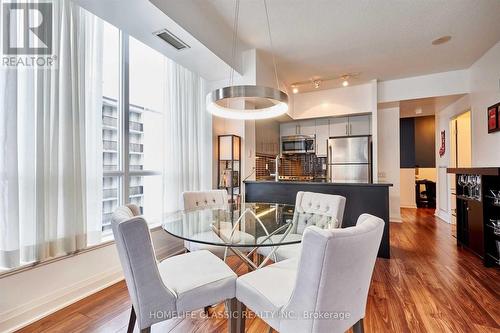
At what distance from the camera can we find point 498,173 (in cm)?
233

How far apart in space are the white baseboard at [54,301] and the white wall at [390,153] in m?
5.18

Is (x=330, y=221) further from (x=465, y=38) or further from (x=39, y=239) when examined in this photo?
(x=465, y=38)

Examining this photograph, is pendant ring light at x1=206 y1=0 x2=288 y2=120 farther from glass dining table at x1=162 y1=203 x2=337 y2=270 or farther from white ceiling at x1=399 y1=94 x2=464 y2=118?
white ceiling at x1=399 y1=94 x2=464 y2=118

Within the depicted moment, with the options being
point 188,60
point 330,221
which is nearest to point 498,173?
point 330,221

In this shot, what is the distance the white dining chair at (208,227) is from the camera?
1552 millimetres

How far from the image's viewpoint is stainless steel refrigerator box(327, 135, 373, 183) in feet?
15.1

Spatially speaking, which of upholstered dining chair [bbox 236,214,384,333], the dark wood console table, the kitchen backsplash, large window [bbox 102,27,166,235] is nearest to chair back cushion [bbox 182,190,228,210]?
large window [bbox 102,27,166,235]

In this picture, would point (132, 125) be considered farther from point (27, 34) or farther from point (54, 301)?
point (54, 301)

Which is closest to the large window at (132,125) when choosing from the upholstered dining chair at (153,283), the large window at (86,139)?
the large window at (86,139)

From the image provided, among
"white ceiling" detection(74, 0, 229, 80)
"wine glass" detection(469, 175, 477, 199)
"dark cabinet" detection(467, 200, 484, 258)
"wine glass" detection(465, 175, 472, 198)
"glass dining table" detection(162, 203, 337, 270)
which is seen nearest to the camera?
"glass dining table" detection(162, 203, 337, 270)

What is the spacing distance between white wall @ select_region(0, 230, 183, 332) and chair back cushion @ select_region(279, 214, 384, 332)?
1902 mm

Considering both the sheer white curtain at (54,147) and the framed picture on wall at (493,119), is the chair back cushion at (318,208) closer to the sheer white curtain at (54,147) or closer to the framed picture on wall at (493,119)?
the sheer white curtain at (54,147)

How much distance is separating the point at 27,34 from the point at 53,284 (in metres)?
1.94

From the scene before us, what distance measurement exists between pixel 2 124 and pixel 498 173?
429cm
